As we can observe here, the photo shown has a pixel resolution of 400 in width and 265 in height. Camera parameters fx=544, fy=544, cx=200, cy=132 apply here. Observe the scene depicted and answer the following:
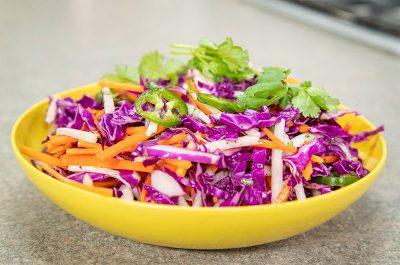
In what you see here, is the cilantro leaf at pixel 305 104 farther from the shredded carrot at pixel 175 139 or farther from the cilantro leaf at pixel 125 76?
the cilantro leaf at pixel 125 76

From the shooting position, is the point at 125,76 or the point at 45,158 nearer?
the point at 45,158

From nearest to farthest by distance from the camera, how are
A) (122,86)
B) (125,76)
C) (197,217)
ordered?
(197,217), (122,86), (125,76)

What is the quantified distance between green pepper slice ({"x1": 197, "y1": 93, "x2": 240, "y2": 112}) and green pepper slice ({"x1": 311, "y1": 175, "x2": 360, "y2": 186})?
0.26m

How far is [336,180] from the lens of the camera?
4.25ft

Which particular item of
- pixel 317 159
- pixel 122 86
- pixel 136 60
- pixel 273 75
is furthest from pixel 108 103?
pixel 136 60

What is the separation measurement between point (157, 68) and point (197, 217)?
74 centimetres

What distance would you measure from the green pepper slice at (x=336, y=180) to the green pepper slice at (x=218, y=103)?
0.26m

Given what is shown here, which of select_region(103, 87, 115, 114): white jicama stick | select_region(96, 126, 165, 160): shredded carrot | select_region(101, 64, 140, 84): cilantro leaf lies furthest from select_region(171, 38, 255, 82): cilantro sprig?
select_region(96, 126, 165, 160): shredded carrot

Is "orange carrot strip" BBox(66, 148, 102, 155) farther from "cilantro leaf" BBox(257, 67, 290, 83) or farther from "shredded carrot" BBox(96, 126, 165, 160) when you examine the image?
"cilantro leaf" BBox(257, 67, 290, 83)

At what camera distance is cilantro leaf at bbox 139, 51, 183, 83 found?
1.69 metres

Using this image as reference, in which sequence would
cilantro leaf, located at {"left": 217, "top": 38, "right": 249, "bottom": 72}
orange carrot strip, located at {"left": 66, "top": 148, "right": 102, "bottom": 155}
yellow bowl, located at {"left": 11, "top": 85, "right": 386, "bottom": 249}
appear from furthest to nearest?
1. cilantro leaf, located at {"left": 217, "top": 38, "right": 249, "bottom": 72}
2. orange carrot strip, located at {"left": 66, "top": 148, "right": 102, "bottom": 155}
3. yellow bowl, located at {"left": 11, "top": 85, "right": 386, "bottom": 249}

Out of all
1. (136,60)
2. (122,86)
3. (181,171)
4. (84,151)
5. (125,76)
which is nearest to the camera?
(181,171)

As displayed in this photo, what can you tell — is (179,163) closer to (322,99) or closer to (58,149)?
(58,149)

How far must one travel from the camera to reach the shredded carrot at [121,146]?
1.23 meters
